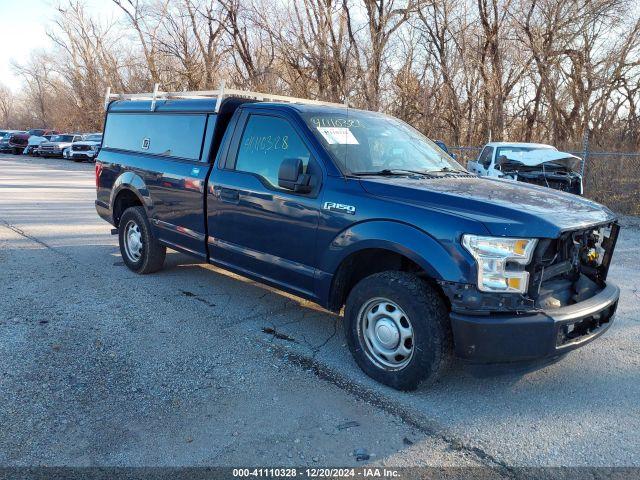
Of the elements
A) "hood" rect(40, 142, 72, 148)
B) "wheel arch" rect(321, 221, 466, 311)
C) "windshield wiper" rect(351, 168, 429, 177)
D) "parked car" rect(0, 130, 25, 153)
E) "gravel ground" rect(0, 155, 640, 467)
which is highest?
"windshield wiper" rect(351, 168, 429, 177)

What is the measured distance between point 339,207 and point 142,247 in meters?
3.34

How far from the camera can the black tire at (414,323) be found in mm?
3229

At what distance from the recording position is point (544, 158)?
1116cm

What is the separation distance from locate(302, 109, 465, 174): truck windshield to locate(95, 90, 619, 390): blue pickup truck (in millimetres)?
18

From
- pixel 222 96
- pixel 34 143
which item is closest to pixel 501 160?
pixel 222 96

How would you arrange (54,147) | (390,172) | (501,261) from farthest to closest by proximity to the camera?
1. (54,147)
2. (390,172)
3. (501,261)

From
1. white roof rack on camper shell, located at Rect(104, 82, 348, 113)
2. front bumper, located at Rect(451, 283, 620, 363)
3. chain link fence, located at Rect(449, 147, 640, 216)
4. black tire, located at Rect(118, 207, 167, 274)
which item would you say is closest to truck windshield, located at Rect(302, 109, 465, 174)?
white roof rack on camper shell, located at Rect(104, 82, 348, 113)

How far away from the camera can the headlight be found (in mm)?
2994

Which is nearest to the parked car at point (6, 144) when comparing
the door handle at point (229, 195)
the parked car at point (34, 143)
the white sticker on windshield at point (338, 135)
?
the parked car at point (34, 143)

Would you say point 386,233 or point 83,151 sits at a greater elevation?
point 386,233

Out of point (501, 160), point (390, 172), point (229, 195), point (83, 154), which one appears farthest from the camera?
point (83, 154)

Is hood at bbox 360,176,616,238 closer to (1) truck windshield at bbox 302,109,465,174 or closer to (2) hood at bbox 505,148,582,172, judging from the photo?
(1) truck windshield at bbox 302,109,465,174

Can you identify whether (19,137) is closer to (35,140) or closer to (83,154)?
(35,140)

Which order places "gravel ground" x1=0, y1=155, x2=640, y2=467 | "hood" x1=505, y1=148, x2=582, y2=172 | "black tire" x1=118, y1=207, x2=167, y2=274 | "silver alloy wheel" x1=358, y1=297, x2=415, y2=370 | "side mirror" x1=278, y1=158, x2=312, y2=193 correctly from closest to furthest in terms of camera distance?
1. "gravel ground" x1=0, y1=155, x2=640, y2=467
2. "silver alloy wheel" x1=358, y1=297, x2=415, y2=370
3. "side mirror" x1=278, y1=158, x2=312, y2=193
4. "black tire" x1=118, y1=207, x2=167, y2=274
5. "hood" x1=505, y1=148, x2=582, y2=172
